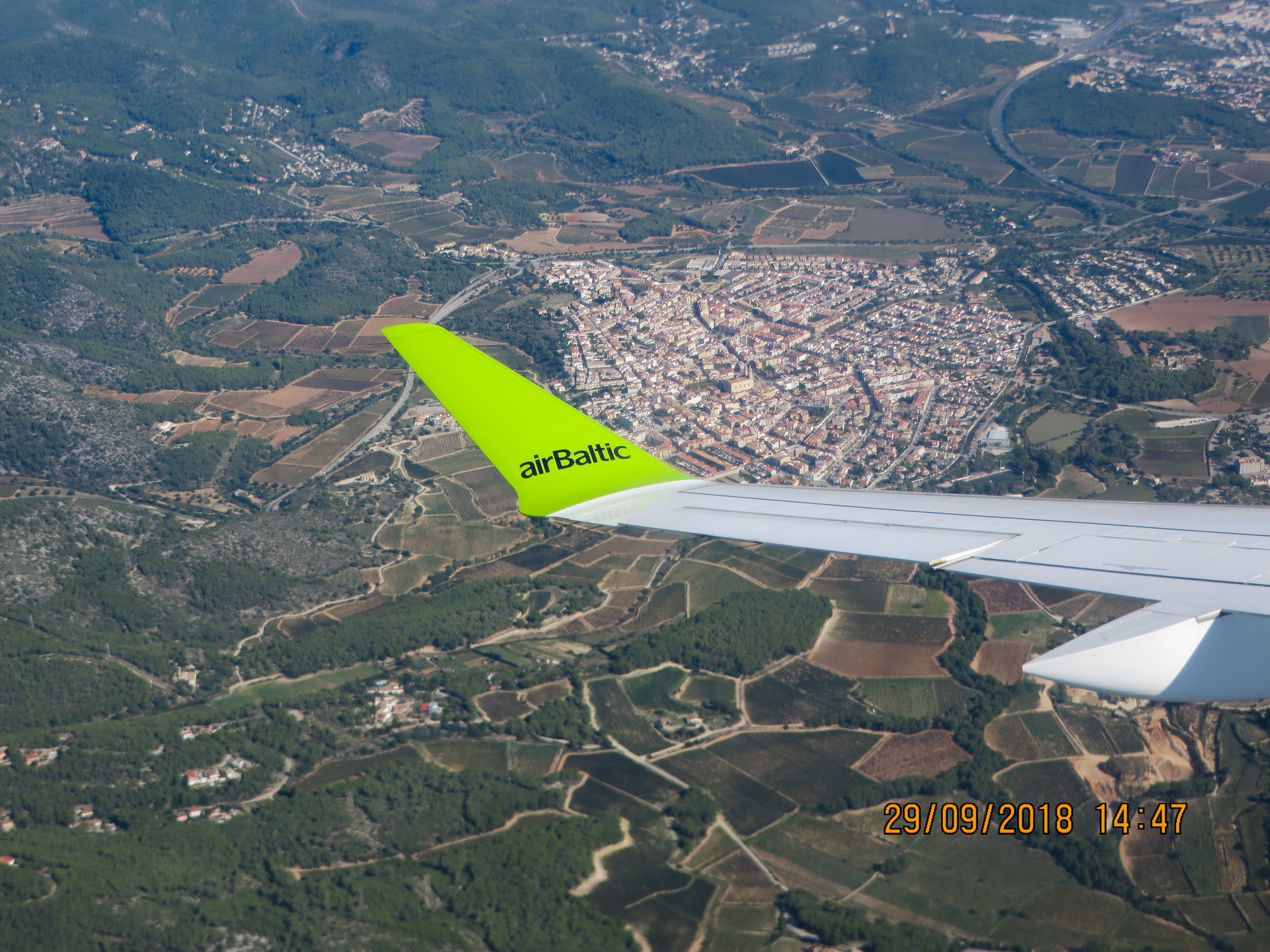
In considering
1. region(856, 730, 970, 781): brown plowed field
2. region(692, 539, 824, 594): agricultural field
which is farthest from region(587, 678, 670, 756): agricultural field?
region(692, 539, 824, 594): agricultural field

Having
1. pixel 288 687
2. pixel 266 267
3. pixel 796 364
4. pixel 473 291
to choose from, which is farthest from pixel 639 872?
pixel 266 267

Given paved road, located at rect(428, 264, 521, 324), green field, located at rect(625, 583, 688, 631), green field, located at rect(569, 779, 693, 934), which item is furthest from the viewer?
paved road, located at rect(428, 264, 521, 324)

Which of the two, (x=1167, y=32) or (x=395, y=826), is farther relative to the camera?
(x=1167, y=32)

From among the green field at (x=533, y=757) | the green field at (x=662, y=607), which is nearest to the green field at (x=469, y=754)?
the green field at (x=533, y=757)

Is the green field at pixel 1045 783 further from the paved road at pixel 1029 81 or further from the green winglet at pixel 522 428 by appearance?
the paved road at pixel 1029 81

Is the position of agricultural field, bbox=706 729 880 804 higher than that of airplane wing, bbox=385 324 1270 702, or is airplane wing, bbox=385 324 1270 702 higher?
A: airplane wing, bbox=385 324 1270 702

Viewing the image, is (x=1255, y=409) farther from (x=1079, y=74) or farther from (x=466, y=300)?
(x=1079, y=74)

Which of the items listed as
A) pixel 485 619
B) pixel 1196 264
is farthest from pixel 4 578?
pixel 1196 264

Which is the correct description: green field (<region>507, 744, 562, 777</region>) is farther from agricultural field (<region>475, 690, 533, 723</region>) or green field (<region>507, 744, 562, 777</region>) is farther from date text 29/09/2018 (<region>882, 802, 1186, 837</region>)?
date text 29/09/2018 (<region>882, 802, 1186, 837</region>)
